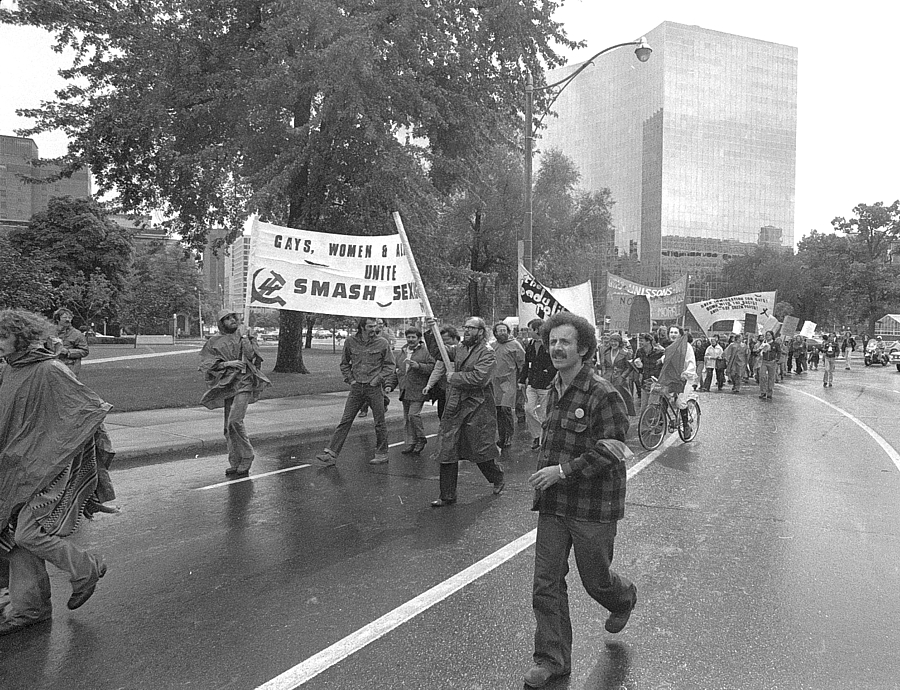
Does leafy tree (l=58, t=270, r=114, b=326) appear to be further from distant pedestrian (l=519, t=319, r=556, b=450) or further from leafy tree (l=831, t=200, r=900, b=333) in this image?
leafy tree (l=831, t=200, r=900, b=333)

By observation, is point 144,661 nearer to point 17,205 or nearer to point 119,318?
point 119,318

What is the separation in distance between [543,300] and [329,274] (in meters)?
4.64

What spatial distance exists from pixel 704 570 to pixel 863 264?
208ft

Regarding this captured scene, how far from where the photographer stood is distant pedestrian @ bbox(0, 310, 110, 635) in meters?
3.91

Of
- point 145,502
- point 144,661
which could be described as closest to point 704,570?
point 144,661

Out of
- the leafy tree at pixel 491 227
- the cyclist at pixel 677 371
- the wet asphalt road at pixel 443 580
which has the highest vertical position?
the leafy tree at pixel 491 227

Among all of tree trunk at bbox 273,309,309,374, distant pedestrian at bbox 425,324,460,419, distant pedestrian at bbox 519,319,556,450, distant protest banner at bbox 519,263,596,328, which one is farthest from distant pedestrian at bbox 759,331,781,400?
tree trunk at bbox 273,309,309,374

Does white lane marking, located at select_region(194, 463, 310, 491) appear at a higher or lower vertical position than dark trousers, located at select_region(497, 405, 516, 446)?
lower

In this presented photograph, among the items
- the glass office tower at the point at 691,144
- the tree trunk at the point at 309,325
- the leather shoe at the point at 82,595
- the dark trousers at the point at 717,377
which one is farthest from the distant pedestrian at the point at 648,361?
the glass office tower at the point at 691,144

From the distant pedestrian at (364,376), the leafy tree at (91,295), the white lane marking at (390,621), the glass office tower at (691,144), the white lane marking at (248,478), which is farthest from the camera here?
the glass office tower at (691,144)

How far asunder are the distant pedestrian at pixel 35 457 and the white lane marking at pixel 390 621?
1529 mm

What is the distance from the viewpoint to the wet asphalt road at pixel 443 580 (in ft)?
11.5

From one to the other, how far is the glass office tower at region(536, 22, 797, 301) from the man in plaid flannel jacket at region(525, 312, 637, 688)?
342ft

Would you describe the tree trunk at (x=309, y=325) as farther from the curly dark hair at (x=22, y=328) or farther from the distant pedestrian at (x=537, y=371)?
the curly dark hair at (x=22, y=328)
